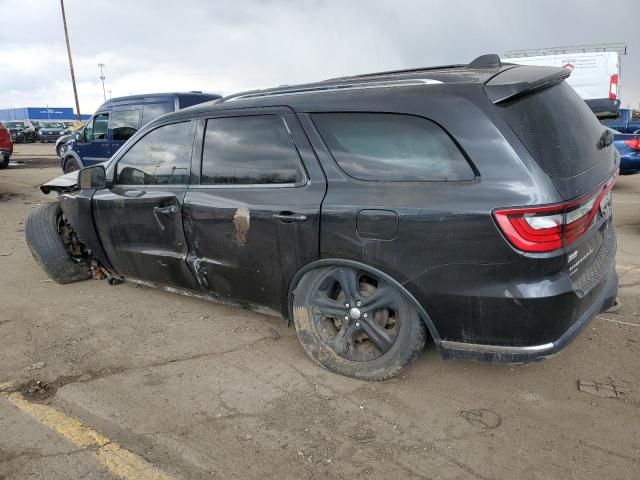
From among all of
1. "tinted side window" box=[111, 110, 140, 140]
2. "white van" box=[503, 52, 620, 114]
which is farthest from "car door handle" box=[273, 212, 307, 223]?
"white van" box=[503, 52, 620, 114]

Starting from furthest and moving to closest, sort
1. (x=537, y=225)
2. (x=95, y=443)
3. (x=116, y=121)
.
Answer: (x=116, y=121) → (x=95, y=443) → (x=537, y=225)

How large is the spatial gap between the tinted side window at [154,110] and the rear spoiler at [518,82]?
7.41 m

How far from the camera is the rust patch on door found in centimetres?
325

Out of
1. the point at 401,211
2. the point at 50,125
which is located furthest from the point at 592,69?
the point at 50,125

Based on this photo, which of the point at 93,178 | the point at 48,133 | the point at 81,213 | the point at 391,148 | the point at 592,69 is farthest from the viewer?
the point at 48,133

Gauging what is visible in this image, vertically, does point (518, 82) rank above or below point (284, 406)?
above

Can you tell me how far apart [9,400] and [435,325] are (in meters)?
2.44

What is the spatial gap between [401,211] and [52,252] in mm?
3721

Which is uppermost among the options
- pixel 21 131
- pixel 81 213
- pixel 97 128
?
pixel 21 131

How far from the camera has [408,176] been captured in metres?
2.69

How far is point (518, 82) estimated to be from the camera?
8.36 ft

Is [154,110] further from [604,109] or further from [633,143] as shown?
[633,143]

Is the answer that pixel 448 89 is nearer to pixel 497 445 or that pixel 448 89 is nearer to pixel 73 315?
pixel 497 445

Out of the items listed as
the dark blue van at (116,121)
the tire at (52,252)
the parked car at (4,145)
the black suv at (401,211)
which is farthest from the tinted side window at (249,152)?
the parked car at (4,145)
